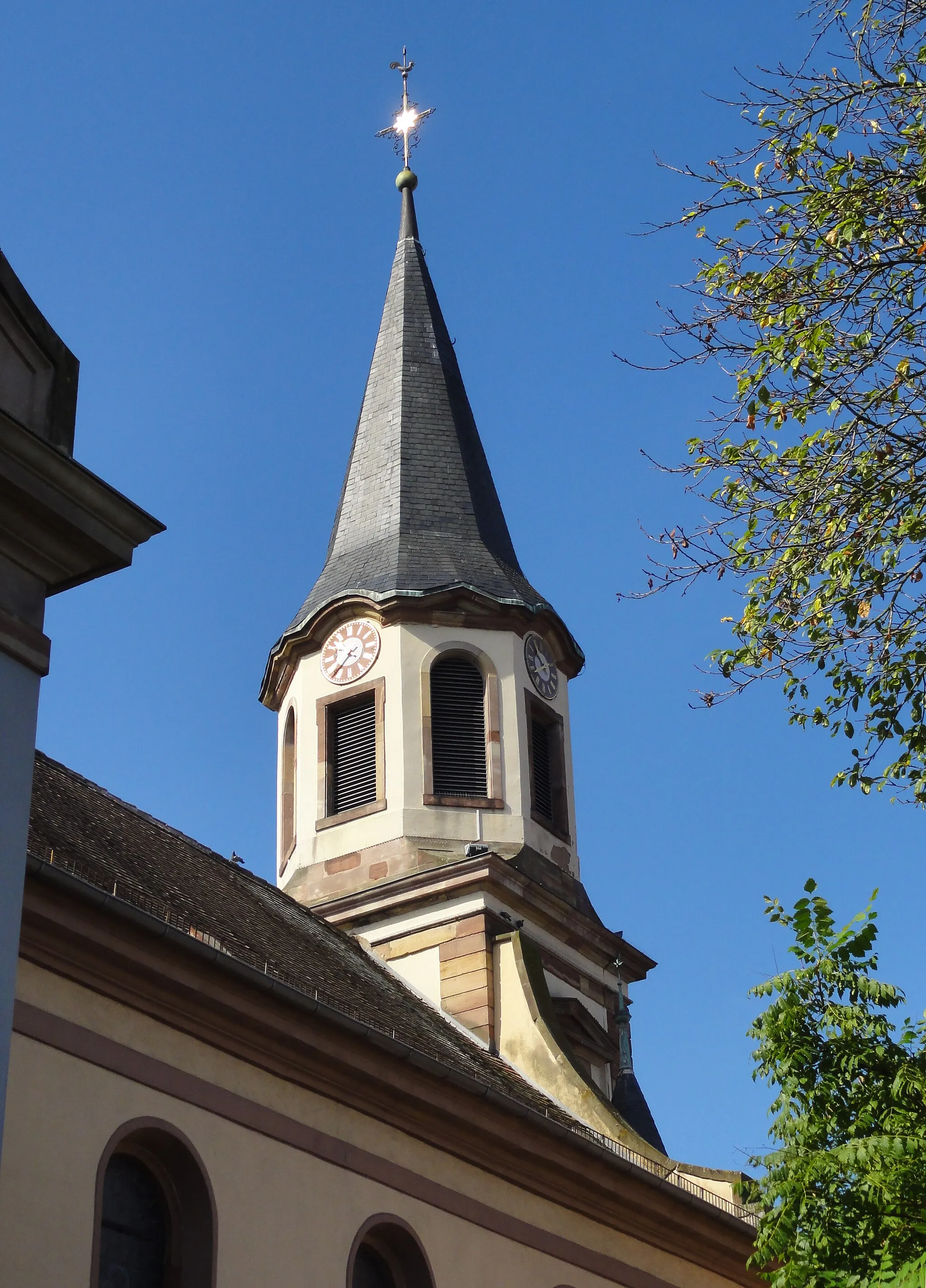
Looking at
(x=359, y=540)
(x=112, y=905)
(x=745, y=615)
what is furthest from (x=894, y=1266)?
(x=359, y=540)

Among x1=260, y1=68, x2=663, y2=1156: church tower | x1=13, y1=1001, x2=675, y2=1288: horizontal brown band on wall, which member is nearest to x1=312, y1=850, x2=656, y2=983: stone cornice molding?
x1=260, y1=68, x2=663, y2=1156: church tower

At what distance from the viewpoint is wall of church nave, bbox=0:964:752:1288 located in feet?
42.9

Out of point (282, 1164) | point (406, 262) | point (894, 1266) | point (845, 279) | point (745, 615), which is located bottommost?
point (894, 1266)

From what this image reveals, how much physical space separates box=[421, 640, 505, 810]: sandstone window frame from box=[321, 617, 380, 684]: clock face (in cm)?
78

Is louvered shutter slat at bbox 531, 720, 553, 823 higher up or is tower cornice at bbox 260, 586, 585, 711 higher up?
tower cornice at bbox 260, 586, 585, 711

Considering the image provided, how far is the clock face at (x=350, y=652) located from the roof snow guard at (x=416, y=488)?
41 centimetres

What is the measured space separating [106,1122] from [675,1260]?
27.4 feet

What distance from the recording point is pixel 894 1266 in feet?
48.3

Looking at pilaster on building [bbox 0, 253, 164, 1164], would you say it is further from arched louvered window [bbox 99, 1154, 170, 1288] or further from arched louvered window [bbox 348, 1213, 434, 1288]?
arched louvered window [bbox 348, 1213, 434, 1288]

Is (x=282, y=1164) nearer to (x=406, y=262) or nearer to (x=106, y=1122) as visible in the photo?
(x=106, y=1122)

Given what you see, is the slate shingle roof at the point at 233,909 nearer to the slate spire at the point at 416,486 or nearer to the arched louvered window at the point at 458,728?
the arched louvered window at the point at 458,728

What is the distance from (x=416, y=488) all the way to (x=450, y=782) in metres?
5.08

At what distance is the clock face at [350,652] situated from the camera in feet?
85.3

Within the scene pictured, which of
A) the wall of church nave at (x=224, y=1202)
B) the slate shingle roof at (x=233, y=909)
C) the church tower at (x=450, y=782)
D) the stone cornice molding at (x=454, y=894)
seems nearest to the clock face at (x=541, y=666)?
the church tower at (x=450, y=782)
